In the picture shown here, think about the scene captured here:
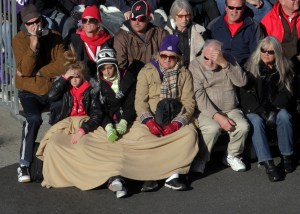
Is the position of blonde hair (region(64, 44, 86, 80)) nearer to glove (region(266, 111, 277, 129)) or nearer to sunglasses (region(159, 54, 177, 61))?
sunglasses (region(159, 54, 177, 61))

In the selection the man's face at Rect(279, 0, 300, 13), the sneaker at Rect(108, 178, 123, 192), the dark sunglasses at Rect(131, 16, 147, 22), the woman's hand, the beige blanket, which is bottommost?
the sneaker at Rect(108, 178, 123, 192)

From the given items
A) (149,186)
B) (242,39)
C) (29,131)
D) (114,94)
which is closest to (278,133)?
(242,39)

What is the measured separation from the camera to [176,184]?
6242 millimetres

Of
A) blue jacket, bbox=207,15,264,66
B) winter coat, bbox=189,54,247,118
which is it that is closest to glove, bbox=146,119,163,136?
winter coat, bbox=189,54,247,118

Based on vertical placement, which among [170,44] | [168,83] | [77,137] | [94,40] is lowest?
[77,137]

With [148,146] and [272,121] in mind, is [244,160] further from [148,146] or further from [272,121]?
[148,146]

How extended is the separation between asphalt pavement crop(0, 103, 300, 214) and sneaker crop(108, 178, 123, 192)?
0.10 metres

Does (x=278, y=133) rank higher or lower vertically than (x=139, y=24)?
lower

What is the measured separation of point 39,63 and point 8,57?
1271 mm

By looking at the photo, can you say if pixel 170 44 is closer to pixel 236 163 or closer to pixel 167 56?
pixel 167 56

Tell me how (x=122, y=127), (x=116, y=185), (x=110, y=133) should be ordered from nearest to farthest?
(x=116, y=185)
(x=110, y=133)
(x=122, y=127)

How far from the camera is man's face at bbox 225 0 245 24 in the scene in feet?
24.6

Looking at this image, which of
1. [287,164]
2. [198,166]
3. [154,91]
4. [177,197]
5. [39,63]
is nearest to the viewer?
[177,197]

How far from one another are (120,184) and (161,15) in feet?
10.3
